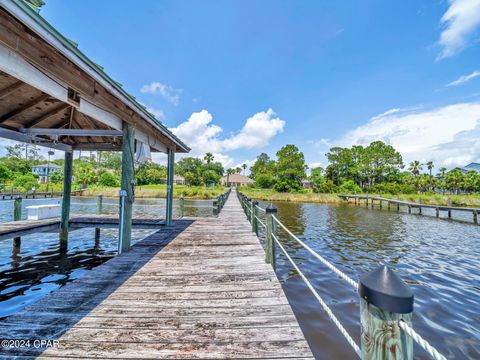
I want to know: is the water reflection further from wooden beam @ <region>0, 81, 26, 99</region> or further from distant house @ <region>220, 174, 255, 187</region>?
distant house @ <region>220, 174, 255, 187</region>

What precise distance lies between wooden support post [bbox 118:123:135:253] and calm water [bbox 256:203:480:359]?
4281mm

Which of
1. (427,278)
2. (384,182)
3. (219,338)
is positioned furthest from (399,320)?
(384,182)

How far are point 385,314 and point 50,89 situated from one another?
437 cm

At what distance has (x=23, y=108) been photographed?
5211 millimetres

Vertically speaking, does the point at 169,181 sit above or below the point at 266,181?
below

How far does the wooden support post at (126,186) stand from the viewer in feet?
17.0

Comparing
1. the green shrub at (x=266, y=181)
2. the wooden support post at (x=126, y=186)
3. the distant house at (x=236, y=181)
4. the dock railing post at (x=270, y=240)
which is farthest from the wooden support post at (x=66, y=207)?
the distant house at (x=236, y=181)

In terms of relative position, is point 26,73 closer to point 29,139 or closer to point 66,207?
point 29,139

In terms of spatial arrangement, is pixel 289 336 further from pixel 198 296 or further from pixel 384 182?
pixel 384 182

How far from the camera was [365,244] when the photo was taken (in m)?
10.5

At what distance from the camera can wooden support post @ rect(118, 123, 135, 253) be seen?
17.0 feet

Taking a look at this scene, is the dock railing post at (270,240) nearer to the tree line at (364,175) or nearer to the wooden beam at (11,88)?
the wooden beam at (11,88)

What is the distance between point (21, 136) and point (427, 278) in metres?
12.6


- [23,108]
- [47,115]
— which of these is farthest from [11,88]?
[47,115]
